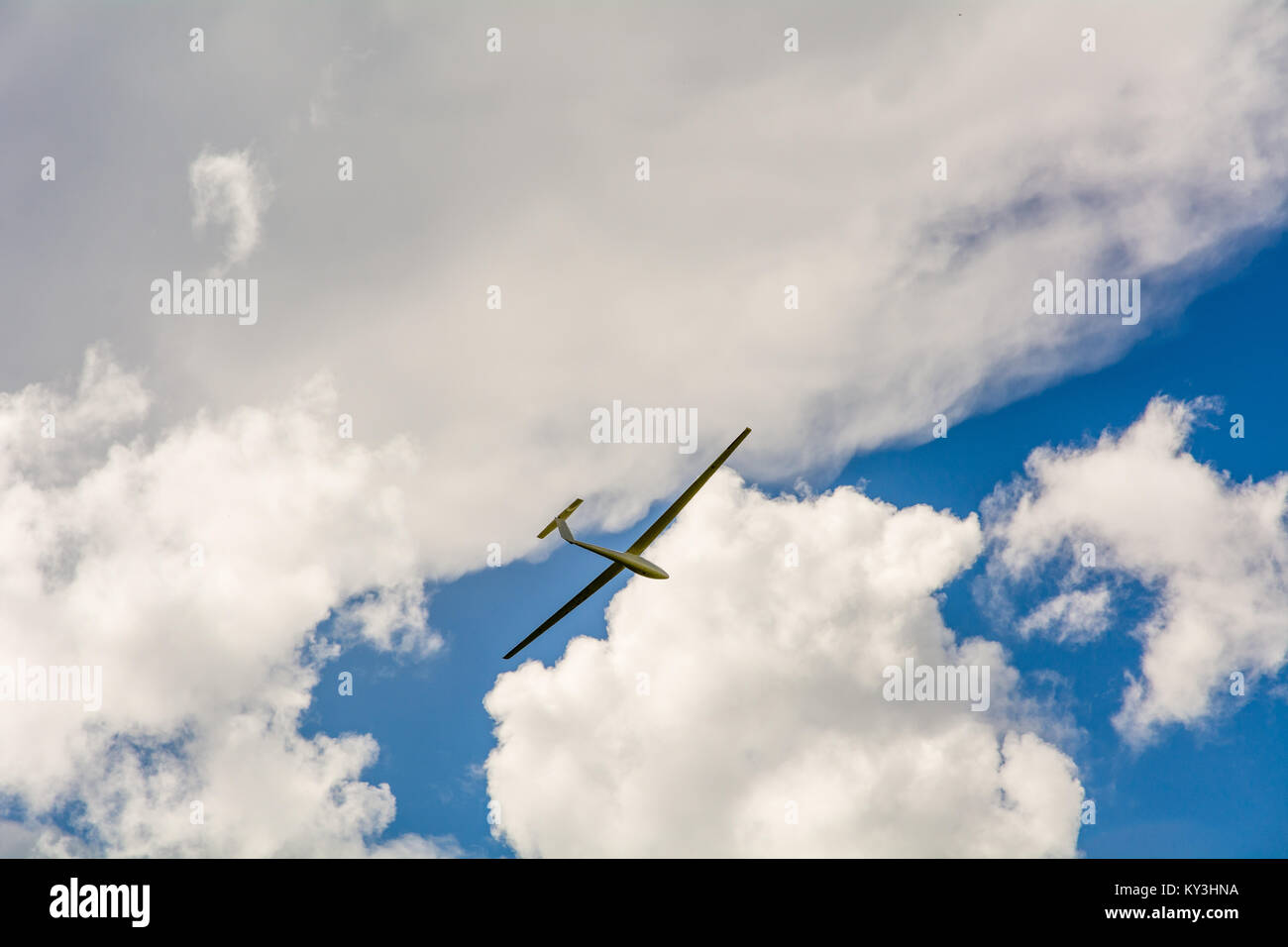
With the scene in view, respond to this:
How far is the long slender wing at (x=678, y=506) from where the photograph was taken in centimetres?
6975

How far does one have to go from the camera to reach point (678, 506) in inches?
2886

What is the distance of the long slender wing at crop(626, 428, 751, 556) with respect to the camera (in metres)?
69.8
